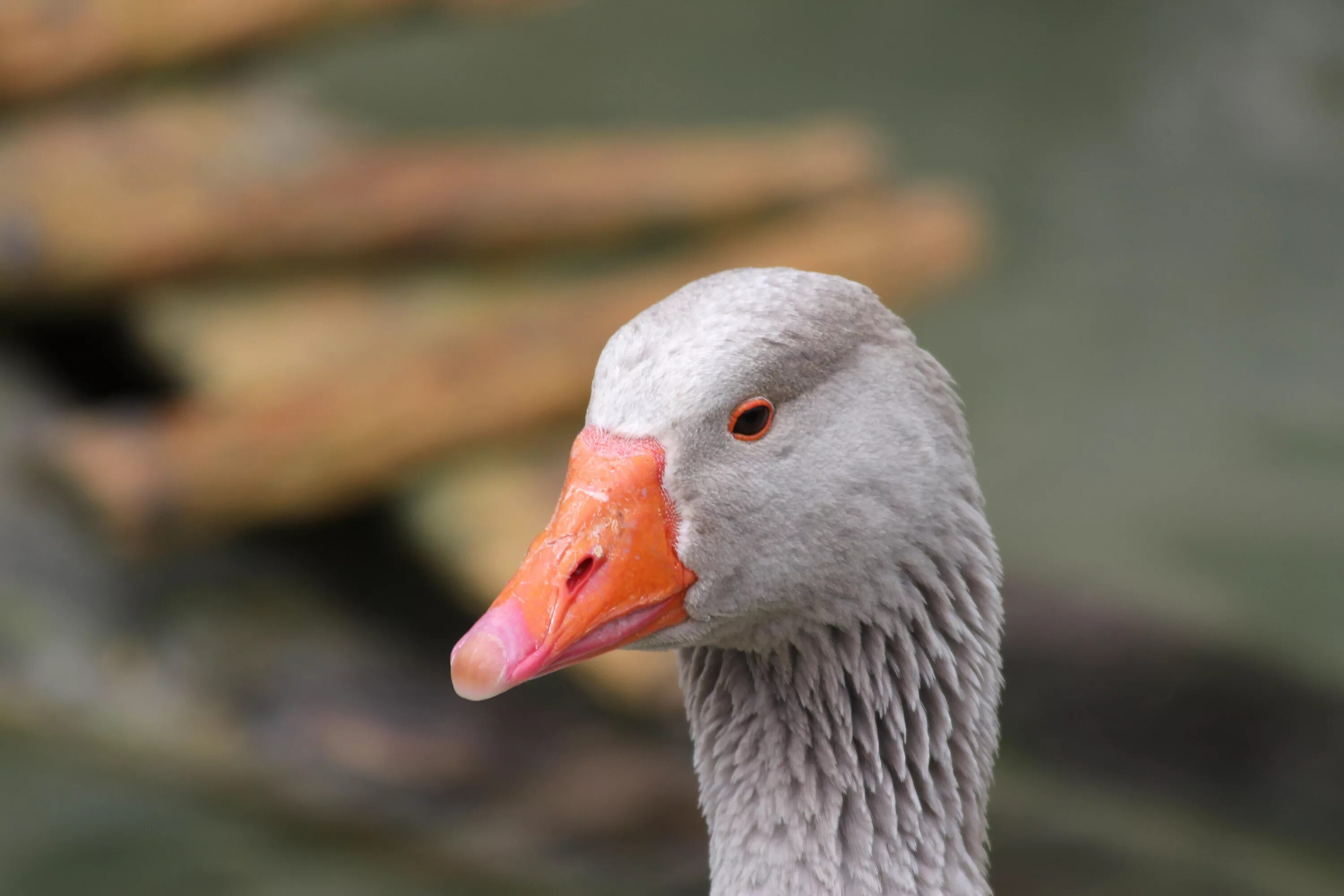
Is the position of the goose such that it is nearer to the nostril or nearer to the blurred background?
the nostril

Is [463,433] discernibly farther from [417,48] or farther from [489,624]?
[417,48]

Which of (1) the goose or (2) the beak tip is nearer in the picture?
(2) the beak tip

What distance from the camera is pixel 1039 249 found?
26.8 ft

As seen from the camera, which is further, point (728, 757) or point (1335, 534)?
point (1335, 534)

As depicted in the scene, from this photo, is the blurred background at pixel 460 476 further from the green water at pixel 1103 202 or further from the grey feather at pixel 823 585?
the grey feather at pixel 823 585

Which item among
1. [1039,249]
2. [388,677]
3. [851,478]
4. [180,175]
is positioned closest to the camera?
[851,478]

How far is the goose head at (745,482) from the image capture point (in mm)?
2084

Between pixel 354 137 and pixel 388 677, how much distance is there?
8.90ft

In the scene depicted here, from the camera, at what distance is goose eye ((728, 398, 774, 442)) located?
2.16 metres

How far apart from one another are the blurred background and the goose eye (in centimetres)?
283

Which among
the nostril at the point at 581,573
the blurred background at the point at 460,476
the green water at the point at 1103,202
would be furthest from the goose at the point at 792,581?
the green water at the point at 1103,202

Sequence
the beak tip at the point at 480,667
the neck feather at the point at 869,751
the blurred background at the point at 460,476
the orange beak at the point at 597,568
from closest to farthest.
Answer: the beak tip at the point at 480,667 → the orange beak at the point at 597,568 → the neck feather at the point at 869,751 → the blurred background at the point at 460,476

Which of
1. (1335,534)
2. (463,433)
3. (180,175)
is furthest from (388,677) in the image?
(1335,534)

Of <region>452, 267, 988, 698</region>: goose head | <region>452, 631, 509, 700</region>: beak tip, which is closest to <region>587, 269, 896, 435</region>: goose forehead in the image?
<region>452, 267, 988, 698</region>: goose head
